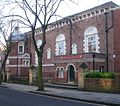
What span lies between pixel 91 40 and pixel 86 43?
136 centimetres

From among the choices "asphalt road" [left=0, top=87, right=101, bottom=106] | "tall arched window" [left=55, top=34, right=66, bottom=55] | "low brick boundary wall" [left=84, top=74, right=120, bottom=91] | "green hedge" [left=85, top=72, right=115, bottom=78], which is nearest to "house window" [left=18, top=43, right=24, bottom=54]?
"tall arched window" [left=55, top=34, right=66, bottom=55]

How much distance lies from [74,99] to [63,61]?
25.7 metres

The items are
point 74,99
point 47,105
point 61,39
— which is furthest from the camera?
point 61,39

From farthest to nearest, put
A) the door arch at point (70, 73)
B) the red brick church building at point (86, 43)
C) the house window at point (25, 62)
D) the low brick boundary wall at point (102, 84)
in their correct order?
the house window at point (25, 62) → the door arch at point (70, 73) → the red brick church building at point (86, 43) → the low brick boundary wall at point (102, 84)

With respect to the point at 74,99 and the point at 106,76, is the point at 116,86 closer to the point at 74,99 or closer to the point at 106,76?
the point at 106,76

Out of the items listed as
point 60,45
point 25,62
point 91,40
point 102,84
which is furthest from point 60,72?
point 25,62

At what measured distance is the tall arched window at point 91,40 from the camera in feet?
155

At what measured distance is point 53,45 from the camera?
2341 inches

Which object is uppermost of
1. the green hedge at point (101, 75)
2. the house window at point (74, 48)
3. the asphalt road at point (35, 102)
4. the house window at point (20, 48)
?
the house window at point (20, 48)

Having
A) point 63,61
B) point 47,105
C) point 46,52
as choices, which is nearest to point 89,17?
point 63,61

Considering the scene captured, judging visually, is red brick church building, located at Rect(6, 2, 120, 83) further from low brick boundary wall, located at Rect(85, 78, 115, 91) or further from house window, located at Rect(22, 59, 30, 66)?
→ house window, located at Rect(22, 59, 30, 66)

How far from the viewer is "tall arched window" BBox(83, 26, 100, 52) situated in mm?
47188

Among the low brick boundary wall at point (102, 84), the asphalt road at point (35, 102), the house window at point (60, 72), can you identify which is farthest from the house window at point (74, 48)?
Result: the asphalt road at point (35, 102)

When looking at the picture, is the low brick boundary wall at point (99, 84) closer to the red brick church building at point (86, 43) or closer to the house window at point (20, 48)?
the red brick church building at point (86, 43)
